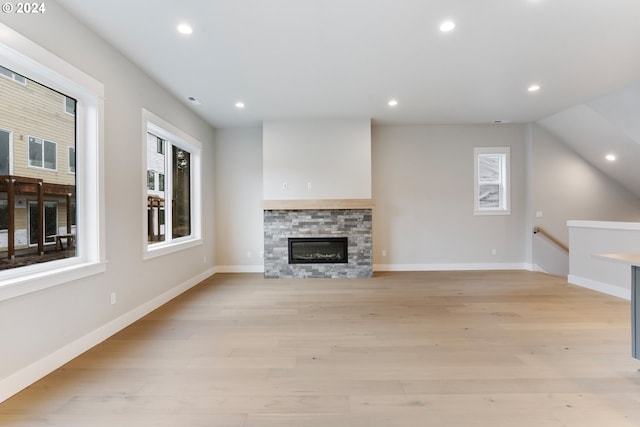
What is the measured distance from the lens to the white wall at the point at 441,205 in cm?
609

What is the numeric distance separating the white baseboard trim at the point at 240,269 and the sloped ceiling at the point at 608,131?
6172 millimetres

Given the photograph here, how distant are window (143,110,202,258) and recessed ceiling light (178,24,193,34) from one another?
4.11ft

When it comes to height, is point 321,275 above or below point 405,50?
below

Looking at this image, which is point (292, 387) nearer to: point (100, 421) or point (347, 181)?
point (100, 421)

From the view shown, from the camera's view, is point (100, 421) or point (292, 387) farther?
point (292, 387)

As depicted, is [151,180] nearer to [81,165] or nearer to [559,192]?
[81,165]

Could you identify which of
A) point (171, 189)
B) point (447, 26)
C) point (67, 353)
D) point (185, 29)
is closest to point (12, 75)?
point (185, 29)

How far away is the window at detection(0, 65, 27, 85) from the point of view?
2.13 metres

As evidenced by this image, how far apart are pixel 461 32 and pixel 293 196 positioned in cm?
354

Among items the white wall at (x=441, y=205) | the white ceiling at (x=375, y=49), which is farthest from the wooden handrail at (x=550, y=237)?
the white ceiling at (x=375, y=49)

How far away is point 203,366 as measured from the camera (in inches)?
93.9

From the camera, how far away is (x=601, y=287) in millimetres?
4445

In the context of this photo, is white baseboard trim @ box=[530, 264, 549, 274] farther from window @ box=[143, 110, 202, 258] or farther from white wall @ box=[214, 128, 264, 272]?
window @ box=[143, 110, 202, 258]

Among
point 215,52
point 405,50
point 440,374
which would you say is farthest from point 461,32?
point 440,374
